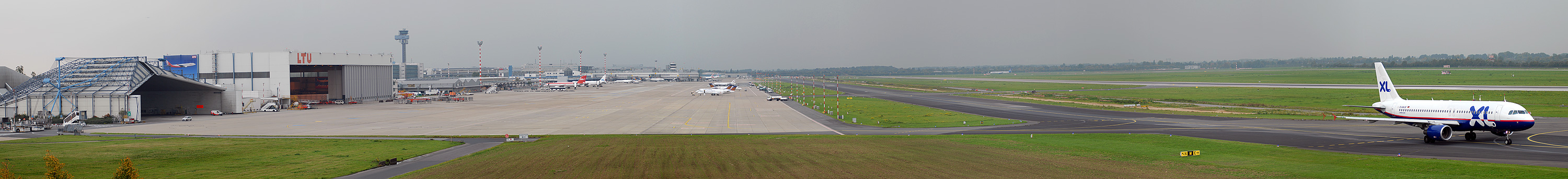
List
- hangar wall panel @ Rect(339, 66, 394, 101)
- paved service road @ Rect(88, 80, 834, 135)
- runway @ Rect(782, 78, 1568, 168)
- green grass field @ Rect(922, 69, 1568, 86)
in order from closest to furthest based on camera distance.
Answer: runway @ Rect(782, 78, 1568, 168)
paved service road @ Rect(88, 80, 834, 135)
hangar wall panel @ Rect(339, 66, 394, 101)
green grass field @ Rect(922, 69, 1568, 86)

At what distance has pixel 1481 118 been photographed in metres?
31.9

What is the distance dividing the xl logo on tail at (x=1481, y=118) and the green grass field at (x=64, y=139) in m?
62.2

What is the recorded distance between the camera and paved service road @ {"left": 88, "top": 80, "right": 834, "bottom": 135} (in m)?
46.6

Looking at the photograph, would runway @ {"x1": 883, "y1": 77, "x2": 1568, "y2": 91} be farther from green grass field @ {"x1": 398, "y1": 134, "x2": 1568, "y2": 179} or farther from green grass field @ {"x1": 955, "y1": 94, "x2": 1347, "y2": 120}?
green grass field @ {"x1": 398, "y1": 134, "x2": 1568, "y2": 179}

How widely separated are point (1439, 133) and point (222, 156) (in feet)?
158

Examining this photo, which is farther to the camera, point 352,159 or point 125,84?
point 125,84

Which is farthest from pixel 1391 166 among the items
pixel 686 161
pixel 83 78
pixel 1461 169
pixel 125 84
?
pixel 83 78

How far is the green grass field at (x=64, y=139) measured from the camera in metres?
36.7

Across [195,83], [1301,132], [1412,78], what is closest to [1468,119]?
[1301,132]

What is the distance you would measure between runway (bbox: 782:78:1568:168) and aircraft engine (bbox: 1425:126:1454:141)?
0.32 m

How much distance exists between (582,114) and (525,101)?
32387mm

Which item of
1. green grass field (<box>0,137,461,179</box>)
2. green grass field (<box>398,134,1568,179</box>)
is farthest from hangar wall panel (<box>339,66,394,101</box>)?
green grass field (<box>398,134,1568,179</box>)

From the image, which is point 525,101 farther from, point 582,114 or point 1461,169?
point 1461,169

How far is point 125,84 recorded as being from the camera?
60406 millimetres
